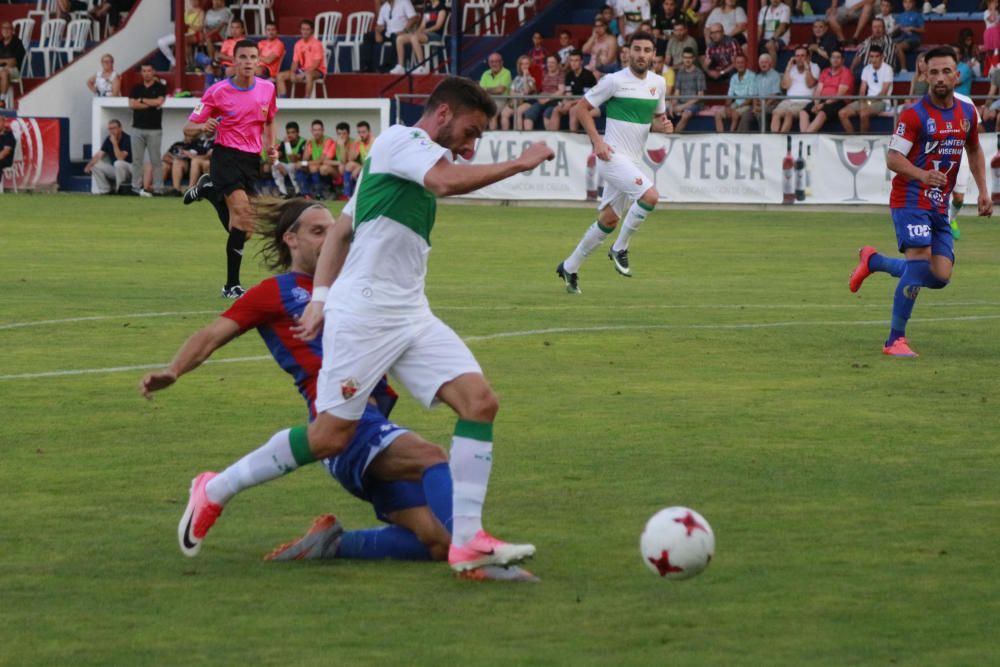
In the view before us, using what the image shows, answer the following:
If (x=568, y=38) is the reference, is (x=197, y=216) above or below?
below

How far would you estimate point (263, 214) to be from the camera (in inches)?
282

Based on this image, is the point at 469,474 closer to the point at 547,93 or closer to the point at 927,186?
the point at 927,186

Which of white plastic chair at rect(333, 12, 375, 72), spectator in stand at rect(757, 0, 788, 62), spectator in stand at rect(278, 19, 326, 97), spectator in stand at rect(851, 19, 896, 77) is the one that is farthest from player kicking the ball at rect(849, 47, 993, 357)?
white plastic chair at rect(333, 12, 375, 72)

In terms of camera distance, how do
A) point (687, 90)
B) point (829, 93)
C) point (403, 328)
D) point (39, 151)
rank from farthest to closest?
point (39, 151), point (687, 90), point (829, 93), point (403, 328)

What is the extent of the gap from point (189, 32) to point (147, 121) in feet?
12.3

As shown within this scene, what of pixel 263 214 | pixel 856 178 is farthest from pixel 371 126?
pixel 263 214

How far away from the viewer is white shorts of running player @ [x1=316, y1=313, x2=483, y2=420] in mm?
6254

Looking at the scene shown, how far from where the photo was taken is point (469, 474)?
6191mm

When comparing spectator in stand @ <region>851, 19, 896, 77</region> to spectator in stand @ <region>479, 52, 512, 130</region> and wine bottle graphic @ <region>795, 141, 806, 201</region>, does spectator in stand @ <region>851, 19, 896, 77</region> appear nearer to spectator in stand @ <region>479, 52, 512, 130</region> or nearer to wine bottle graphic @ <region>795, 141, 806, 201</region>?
wine bottle graphic @ <region>795, 141, 806, 201</region>

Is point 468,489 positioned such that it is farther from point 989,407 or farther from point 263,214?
point 989,407

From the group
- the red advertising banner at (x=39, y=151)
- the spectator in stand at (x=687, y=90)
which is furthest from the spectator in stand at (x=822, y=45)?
the red advertising banner at (x=39, y=151)

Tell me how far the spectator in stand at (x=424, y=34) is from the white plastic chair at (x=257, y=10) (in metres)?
4.15

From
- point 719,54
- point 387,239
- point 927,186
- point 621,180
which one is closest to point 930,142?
point 927,186

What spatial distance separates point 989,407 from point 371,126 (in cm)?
2490
